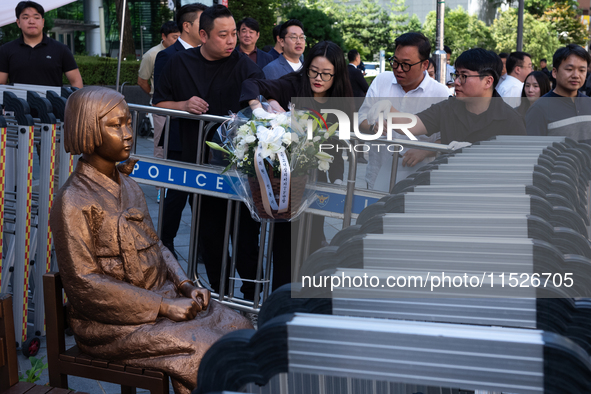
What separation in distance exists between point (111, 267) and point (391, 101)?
2836 millimetres

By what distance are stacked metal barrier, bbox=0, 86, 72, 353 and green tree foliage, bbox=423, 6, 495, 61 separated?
45148mm

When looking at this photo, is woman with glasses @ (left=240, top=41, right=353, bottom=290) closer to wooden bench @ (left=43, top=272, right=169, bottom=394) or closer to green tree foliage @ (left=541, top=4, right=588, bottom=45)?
wooden bench @ (left=43, top=272, right=169, bottom=394)

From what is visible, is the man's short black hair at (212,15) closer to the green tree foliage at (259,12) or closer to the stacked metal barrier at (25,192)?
the stacked metal barrier at (25,192)

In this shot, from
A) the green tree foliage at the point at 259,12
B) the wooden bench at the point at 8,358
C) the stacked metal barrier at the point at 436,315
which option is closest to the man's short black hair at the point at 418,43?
the stacked metal barrier at the point at 436,315

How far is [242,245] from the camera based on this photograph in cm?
451

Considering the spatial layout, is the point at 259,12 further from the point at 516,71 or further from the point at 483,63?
the point at 483,63

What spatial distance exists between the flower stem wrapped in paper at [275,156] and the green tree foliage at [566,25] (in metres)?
47.2

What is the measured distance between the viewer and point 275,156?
3254 mm

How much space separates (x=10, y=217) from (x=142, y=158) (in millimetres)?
886

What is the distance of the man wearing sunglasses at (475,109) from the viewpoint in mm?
3932

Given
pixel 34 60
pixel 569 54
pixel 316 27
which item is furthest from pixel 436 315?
pixel 316 27

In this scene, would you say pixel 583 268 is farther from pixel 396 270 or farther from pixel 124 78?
pixel 124 78

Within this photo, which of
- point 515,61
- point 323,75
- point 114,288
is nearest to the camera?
point 114,288

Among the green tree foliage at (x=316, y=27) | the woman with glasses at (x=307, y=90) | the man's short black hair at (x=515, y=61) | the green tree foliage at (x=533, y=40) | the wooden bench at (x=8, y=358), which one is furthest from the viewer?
the green tree foliage at (x=533, y=40)
